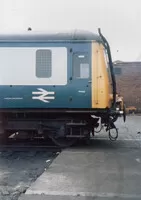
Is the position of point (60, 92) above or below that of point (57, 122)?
above

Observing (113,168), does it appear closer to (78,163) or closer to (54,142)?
(78,163)

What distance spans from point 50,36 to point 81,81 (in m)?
1.59

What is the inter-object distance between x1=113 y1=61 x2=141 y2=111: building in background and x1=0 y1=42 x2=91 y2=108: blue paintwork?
1679 centimetres

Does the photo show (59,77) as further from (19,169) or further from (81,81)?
(19,169)

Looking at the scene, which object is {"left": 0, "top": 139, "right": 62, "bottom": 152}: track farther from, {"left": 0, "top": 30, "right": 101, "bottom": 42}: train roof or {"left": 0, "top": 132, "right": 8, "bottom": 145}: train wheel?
{"left": 0, "top": 30, "right": 101, "bottom": 42}: train roof

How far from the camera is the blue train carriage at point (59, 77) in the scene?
423 inches

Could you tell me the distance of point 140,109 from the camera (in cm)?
2680

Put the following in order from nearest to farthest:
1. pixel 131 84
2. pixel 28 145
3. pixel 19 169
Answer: pixel 19 169
pixel 28 145
pixel 131 84

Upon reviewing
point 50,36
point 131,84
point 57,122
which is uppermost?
point 50,36

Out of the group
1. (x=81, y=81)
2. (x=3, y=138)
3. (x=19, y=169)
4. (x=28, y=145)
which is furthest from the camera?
(x=3, y=138)

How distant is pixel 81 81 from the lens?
10742 millimetres

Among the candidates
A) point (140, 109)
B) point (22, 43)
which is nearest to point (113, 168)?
point (22, 43)

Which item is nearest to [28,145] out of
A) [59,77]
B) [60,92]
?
[60,92]

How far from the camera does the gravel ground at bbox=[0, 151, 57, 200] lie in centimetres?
648
